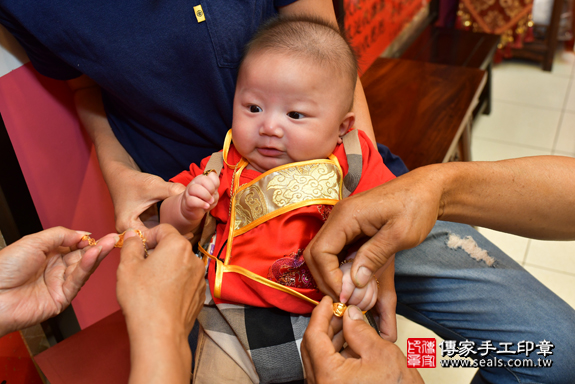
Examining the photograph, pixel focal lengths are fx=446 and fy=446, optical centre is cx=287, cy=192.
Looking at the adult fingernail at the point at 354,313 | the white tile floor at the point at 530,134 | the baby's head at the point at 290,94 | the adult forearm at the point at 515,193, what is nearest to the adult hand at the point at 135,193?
the baby's head at the point at 290,94

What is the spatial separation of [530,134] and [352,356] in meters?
2.77

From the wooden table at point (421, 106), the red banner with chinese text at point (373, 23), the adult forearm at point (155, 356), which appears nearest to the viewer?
the adult forearm at point (155, 356)

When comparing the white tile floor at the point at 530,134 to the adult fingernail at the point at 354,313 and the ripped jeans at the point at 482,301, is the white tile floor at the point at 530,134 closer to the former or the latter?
the ripped jeans at the point at 482,301

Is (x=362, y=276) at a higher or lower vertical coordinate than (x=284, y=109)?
lower

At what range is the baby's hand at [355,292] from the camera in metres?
0.94

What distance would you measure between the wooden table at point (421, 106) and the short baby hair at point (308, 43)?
801 millimetres

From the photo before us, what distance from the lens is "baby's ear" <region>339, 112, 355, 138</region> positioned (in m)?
1.15

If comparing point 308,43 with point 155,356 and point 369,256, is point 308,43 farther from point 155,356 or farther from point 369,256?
point 155,356

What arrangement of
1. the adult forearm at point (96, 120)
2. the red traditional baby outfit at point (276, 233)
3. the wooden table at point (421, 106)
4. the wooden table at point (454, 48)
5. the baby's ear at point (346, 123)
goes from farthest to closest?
the wooden table at point (454, 48), the wooden table at point (421, 106), the adult forearm at point (96, 120), the baby's ear at point (346, 123), the red traditional baby outfit at point (276, 233)

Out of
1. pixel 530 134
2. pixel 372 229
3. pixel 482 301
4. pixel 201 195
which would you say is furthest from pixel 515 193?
pixel 530 134

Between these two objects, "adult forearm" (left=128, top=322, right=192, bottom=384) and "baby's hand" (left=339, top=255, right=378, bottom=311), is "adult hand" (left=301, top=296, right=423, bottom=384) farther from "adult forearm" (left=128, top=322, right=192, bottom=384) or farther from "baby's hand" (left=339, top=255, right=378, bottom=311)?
"adult forearm" (left=128, top=322, right=192, bottom=384)

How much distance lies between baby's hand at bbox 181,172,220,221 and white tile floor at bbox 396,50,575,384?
1.36m

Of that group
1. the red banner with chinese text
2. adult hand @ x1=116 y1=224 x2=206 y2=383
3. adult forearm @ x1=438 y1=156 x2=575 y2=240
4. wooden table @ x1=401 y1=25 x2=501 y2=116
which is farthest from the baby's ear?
wooden table @ x1=401 y1=25 x2=501 y2=116

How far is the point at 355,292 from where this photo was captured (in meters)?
0.96
